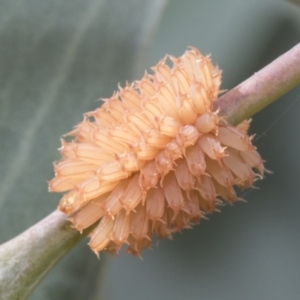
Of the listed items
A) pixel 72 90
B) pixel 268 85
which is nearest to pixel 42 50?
pixel 72 90

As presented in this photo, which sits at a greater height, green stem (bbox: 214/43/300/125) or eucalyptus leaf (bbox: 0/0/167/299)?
eucalyptus leaf (bbox: 0/0/167/299)

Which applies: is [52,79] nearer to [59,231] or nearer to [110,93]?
[110,93]

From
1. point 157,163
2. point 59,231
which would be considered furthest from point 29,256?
point 157,163

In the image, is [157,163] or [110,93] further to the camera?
[110,93]

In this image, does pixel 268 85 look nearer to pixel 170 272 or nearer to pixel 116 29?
pixel 116 29

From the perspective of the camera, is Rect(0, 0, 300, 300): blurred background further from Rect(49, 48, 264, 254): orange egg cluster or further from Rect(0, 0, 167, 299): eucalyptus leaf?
Rect(49, 48, 264, 254): orange egg cluster

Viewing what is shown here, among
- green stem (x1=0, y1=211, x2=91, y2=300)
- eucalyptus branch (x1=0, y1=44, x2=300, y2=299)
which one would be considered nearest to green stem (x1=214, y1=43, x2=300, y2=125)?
eucalyptus branch (x1=0, y1=44, x2=300, y2=299)

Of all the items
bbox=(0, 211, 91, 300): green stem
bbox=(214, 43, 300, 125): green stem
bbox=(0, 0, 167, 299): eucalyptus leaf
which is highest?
bbox=(0, 0, 167, 299): eucalyptus leaf
